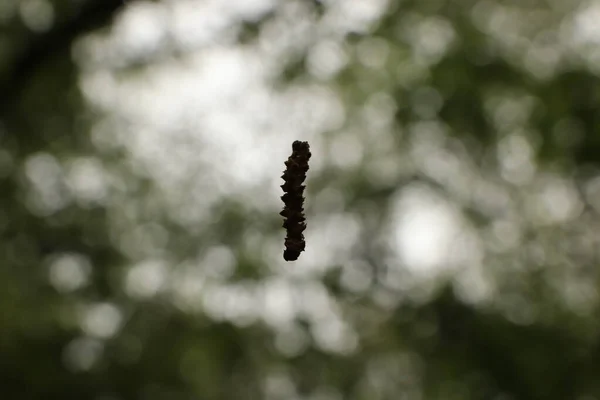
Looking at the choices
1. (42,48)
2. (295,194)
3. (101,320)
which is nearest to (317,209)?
(101,320)

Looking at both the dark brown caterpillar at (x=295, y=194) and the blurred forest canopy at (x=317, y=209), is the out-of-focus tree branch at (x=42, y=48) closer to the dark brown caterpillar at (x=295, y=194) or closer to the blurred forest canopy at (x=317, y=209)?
the blurred forest canopy at (x=317, y=209)

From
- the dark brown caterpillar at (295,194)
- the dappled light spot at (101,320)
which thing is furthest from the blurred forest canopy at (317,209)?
the dark brown caterpillar at (295,194)

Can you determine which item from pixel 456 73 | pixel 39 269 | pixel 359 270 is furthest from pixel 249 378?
pixel 456 73

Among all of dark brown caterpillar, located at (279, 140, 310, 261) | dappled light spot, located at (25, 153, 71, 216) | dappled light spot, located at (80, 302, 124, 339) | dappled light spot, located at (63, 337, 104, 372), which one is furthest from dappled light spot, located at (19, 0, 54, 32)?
dark brown caterpillar, located at (279, 140, 310, 261)

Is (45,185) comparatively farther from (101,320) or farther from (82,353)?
(82,353)

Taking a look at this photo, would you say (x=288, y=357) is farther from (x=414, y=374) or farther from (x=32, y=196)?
(x=32, y=196)

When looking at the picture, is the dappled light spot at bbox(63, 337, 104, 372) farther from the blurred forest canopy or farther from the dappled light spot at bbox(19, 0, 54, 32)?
the dappled light spot at bbox(19, 0, 54, 32)
